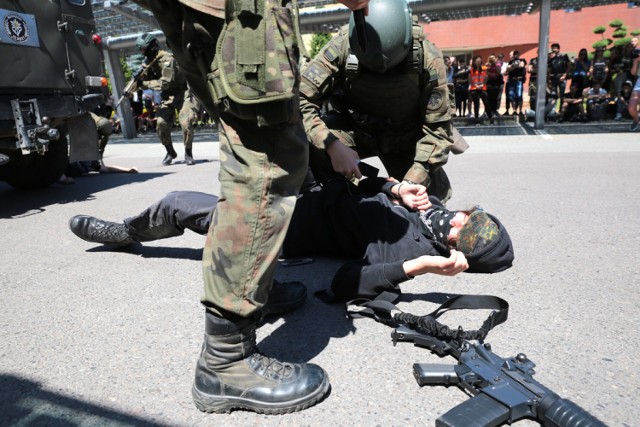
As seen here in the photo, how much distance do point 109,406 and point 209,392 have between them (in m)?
0.31

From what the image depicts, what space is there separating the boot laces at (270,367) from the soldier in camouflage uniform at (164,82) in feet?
19.2

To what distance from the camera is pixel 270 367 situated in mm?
1476

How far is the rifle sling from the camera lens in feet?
5.74

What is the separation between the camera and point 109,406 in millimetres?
1488

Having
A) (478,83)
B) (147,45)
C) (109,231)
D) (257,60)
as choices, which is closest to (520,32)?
(478,83)

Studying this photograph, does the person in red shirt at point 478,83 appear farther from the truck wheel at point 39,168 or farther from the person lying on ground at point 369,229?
the person lying on ground at point 369,229

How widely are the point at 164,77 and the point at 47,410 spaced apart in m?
6.06

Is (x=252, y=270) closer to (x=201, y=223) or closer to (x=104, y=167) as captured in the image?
(x=201, y=223)

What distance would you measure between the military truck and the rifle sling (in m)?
→ 3.35

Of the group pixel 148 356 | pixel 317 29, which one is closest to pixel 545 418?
pixel 148 356

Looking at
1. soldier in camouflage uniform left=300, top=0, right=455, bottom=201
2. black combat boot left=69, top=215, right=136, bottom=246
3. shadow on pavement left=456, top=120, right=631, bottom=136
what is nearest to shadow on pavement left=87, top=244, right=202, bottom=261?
black combat boot left=69, top=215, right=136, bottom=246

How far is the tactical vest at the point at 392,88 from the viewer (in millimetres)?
2896

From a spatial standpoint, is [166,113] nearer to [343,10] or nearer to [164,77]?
[164,77]

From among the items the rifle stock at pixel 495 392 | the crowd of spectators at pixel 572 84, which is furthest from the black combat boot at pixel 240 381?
the crowd of spectators at pixel 572 84
